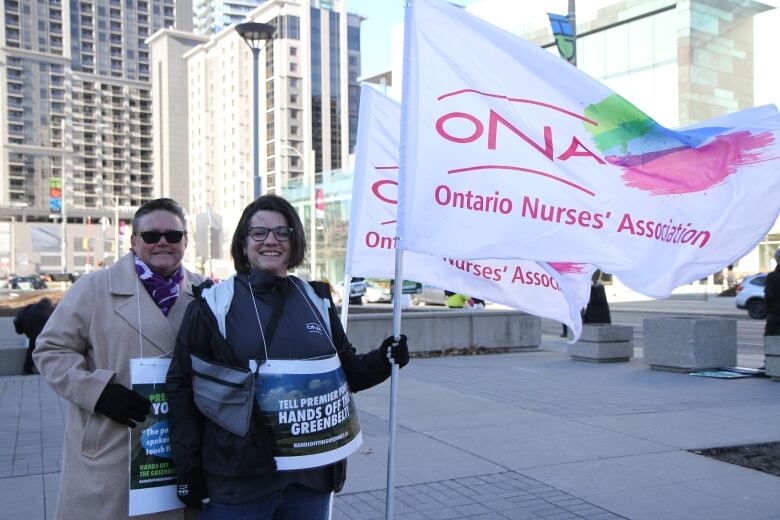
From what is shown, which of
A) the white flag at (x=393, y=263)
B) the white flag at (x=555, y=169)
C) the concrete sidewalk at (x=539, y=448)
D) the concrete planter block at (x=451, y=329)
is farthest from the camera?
the concrete planter block at (x=451, y=329)

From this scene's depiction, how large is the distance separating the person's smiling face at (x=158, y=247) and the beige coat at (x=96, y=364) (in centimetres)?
12

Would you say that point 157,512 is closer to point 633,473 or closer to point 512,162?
point 512,162

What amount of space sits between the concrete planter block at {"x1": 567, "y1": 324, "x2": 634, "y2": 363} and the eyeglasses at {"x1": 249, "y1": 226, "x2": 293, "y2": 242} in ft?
35.7

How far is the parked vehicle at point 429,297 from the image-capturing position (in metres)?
36.1

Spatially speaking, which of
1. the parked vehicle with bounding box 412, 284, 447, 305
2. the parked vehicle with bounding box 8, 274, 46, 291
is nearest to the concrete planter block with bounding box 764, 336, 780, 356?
the parked vehicle with bounding box 412, 284, 447, 305

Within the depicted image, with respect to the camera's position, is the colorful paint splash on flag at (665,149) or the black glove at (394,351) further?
the colorful paint splash on flag at (665,149)

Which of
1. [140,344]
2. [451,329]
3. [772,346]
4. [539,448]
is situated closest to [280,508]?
[140,344]

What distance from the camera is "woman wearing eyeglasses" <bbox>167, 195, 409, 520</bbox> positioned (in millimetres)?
2812

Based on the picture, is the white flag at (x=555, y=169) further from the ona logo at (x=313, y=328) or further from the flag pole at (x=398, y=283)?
the ona logo at (x=313, y=328)

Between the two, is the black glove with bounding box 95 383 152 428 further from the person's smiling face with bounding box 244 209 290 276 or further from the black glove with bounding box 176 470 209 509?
the person's smiling face with bounding box 244 209 290 276

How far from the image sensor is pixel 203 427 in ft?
9.50

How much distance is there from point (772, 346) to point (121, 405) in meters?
10.2

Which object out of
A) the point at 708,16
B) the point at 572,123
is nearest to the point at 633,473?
the point at 572,123

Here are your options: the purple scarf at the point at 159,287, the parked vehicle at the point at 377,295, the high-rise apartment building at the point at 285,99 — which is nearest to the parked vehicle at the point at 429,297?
the parked vehicle at the point at 377,295
